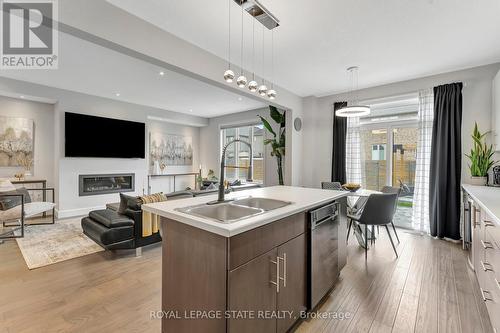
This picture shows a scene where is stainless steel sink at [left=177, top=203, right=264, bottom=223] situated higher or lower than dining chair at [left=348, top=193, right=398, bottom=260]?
higher

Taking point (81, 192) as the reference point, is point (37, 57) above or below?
above

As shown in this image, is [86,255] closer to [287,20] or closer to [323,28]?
[287,20]

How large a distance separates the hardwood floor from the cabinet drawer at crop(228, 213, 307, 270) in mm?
800

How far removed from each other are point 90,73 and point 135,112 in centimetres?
209

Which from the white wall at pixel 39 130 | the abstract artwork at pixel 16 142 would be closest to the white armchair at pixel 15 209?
the abstract artwork at pixel 16 142

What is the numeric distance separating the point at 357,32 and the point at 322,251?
2.47m

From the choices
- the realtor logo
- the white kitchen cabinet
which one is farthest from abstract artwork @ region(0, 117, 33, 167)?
the white kitchen cabinet

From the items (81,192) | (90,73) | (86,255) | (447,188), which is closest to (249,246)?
(86,255)

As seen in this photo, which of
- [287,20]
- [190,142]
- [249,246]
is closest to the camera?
[249,246]

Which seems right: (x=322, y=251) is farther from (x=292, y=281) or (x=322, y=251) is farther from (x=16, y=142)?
(x=16, y=142)

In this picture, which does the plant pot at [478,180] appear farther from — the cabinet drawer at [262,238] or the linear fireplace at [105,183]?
the linear fireplace at [105,183]

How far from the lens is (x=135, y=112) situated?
6098 millimetres

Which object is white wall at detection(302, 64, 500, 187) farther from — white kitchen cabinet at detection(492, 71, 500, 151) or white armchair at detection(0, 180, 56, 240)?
white armchair at detection(0, 180, 56, 240)

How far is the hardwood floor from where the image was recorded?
5.92 feet
